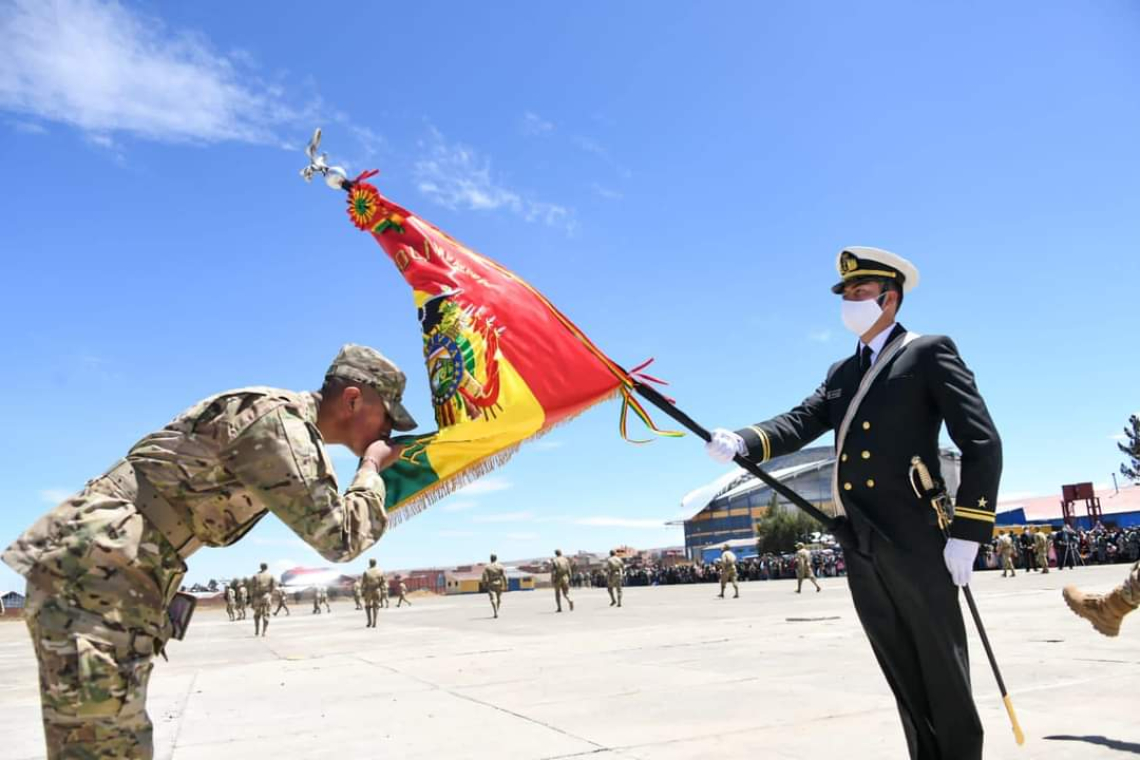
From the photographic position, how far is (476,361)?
409 cm

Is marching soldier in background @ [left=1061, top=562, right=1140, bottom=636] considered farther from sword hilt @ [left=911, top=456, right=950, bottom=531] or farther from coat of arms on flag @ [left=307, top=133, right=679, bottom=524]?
coat of arms on flag @ [left=307, top=133, right=679, bottom=524]

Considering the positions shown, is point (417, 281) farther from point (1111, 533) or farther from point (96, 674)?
point (1111, 533)

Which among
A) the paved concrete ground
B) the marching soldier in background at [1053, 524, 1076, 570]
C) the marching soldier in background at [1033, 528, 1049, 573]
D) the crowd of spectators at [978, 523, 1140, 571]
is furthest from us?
the marching soldier in background at [1053, 524, 1076, 570]

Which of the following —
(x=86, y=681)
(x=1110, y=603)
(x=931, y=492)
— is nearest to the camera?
(x=86, y=681)

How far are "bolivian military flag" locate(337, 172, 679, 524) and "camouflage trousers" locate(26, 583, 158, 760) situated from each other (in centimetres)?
152

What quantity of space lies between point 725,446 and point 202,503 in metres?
2.10

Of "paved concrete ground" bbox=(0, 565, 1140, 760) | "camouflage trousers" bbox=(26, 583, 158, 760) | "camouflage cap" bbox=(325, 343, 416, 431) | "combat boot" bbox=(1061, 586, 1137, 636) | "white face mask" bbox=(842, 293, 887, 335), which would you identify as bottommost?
"paved concrete ground" bbox=(0, 565, 1140, 760)

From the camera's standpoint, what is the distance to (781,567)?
44125mm

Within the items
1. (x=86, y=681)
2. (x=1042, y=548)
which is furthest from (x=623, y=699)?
(x=1042, y=548)

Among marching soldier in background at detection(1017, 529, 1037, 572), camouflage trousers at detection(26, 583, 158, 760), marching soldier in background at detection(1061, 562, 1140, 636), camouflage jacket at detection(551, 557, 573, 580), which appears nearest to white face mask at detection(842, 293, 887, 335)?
marching soldier in background at detection(1061, 562, 1140, 636)

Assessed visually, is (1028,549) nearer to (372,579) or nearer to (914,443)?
(372,579)

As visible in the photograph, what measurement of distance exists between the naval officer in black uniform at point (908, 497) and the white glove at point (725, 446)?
0.01 meters

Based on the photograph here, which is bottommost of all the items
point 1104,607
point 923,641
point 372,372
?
point 1104,607

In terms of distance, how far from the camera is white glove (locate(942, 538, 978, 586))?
2.89m
